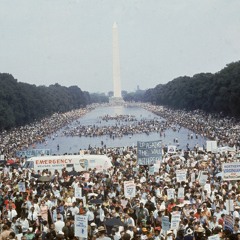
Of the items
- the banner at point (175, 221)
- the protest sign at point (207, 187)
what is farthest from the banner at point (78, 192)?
the banner at point (175, 221)

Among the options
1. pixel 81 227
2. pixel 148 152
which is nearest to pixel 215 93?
pixel 148 152

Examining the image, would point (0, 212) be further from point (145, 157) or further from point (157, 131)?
point (157, 131)

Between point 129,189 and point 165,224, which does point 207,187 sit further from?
point 165,224

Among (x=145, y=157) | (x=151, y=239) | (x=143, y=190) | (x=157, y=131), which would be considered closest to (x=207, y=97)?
(x=157, y=131)

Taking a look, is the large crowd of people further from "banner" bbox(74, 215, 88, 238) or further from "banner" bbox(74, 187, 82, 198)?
"banner" bbox(74, 215, 88, 238)

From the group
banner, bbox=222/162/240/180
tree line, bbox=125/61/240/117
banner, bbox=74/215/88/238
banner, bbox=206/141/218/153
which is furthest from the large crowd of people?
tree line, bbox=125/61/240/117

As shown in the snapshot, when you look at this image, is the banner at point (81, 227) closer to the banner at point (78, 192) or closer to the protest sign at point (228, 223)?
the protest sign at point (228, 223)
